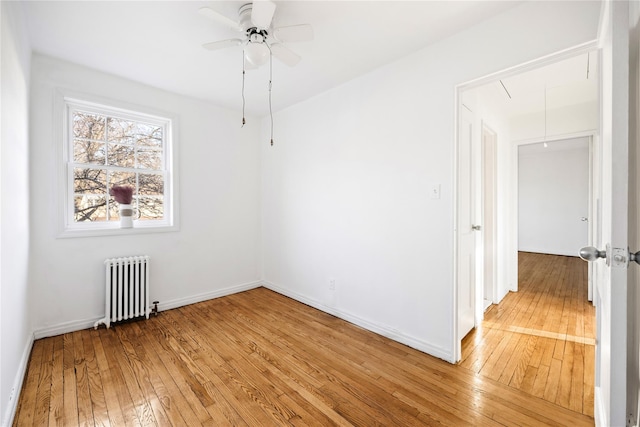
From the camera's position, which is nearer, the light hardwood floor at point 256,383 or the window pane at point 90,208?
the light hardwood floor at point 256,383

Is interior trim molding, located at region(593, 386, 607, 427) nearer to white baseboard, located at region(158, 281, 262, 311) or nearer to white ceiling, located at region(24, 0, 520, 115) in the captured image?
white ceiling, located at region(24, 0, 520, 115)

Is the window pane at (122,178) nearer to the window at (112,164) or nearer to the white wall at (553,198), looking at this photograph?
the window at (112,164)

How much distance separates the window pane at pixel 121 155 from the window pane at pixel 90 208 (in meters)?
0.40

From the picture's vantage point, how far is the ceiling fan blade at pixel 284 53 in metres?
1.96

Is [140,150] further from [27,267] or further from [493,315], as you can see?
[493,315]

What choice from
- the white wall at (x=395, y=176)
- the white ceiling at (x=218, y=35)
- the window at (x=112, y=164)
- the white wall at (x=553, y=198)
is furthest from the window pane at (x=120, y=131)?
the white wall at (x=553, y=198)

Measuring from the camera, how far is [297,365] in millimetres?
2127

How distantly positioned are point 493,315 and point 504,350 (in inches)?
32.3

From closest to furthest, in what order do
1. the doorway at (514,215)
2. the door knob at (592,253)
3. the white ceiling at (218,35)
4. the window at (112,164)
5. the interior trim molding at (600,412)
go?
the door knob at (592,253), the interior trim molding at (600,412), the white ceiling at (218,35), the doorway at (514,215), the window at (112,164)

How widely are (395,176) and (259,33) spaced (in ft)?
5.20

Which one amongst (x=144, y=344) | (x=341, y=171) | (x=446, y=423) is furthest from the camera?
(x=341, y=171)

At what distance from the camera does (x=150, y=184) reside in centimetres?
326

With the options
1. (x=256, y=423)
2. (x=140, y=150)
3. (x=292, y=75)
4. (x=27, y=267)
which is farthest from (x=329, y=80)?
(x=27, y=267)

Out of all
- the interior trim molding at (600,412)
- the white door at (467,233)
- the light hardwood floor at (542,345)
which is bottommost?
the light hardwood floor at (542,345)
